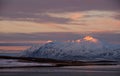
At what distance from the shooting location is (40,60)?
1195 cm

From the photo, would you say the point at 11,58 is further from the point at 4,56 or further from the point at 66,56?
the point at 66,56

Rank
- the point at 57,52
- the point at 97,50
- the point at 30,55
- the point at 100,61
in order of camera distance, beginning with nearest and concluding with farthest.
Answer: the point at 30,55
the point at 57,52
the point at 97,50
the point at 100,61

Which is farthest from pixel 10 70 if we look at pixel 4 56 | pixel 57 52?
pixel 4 56

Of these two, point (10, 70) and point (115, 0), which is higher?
point (115, 0)

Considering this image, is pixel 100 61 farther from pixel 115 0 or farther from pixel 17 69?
pixel 115 0

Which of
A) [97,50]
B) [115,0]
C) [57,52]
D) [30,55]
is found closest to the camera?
[115,0]

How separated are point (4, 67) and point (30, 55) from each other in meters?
1.08

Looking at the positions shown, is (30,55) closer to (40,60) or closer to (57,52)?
(40,60)

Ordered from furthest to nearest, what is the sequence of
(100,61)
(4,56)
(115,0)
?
(100,61)
(4,56)
(115,0)

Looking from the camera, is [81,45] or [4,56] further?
[81,45]

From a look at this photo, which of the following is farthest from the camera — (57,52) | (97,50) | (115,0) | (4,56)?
(97,50)

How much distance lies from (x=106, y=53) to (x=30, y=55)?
11.4ft

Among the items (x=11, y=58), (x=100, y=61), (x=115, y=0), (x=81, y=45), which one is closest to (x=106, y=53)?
(x=100, y=61)

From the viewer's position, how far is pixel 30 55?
38.9ft
